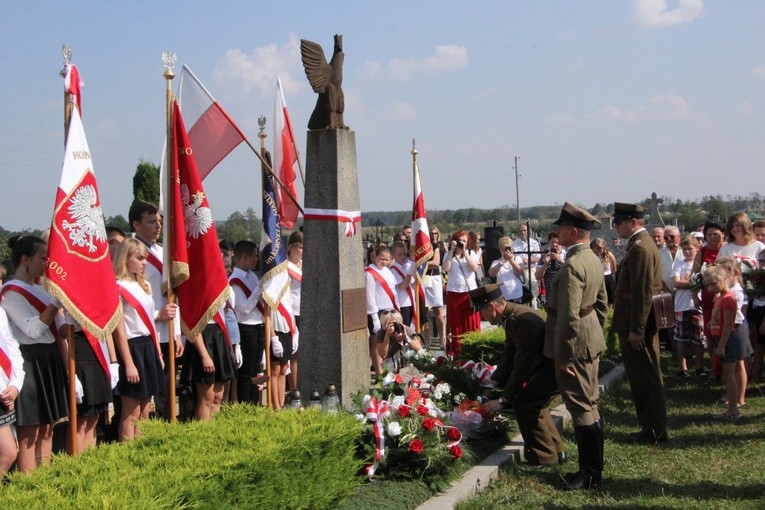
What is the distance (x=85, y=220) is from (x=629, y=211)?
4880 millimetres

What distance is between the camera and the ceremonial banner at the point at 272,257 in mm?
8438

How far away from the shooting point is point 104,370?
20.9 feet

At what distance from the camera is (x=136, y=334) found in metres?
6.83

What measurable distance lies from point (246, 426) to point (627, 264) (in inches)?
167

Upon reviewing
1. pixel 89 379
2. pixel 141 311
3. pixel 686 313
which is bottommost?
pixel 686 313

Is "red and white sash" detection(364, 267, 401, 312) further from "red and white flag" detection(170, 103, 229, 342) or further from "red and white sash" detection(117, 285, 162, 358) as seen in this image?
"red and white sash" detection(117, 285, 162, 358)

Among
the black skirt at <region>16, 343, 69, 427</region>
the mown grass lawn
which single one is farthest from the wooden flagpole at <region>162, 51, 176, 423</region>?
the mown grass lawn

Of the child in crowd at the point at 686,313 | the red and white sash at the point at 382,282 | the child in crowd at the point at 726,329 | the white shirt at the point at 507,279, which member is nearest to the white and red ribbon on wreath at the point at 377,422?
the child in crowd at the point at 726,329

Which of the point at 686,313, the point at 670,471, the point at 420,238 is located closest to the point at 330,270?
the point at 670,471

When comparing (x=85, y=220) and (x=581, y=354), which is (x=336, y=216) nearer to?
(x=85, y=220)

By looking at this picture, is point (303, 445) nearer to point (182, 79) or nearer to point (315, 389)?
point (315, 389)

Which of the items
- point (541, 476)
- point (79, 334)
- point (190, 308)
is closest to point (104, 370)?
point (79, 334)

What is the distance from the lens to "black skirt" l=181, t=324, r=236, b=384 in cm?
770

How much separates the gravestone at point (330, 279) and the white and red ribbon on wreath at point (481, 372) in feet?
3.99
